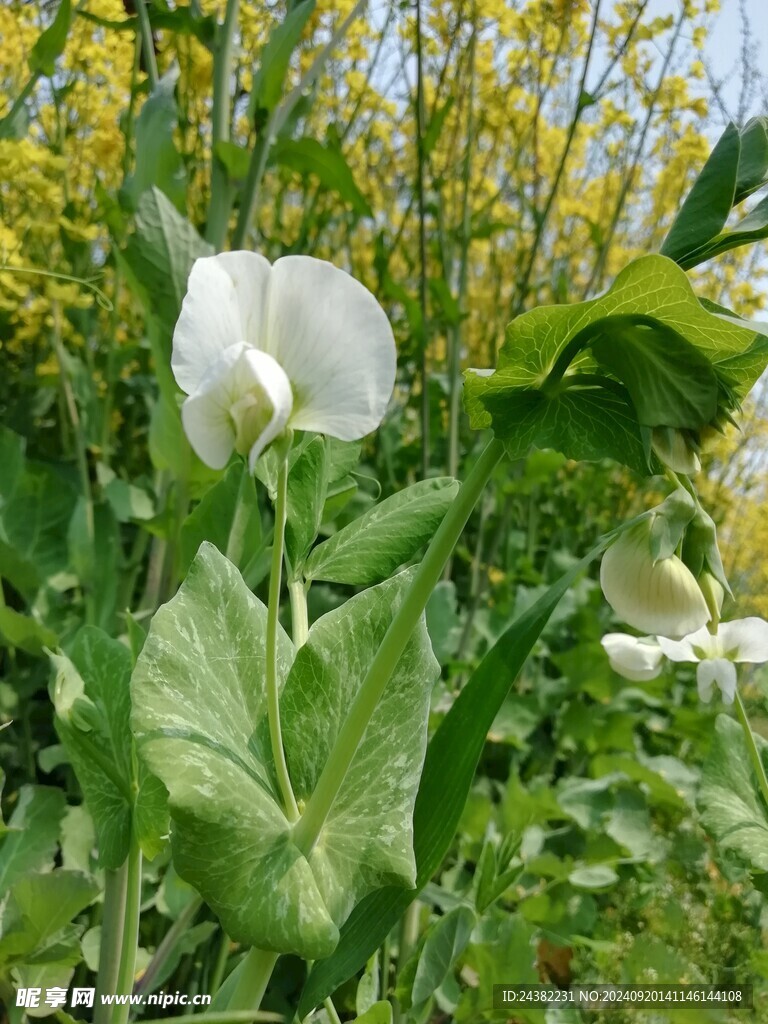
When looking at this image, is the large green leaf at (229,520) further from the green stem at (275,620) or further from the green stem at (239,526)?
the green stem at (275,620)

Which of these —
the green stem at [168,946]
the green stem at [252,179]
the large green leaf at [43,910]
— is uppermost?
the green stem at [252,179]

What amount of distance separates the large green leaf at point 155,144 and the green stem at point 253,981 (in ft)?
2.03

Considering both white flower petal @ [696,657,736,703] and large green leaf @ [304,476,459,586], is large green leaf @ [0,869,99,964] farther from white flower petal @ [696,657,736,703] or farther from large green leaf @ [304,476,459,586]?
white flower petal @ [696,657,736,703]

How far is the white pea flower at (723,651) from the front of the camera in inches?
19.9

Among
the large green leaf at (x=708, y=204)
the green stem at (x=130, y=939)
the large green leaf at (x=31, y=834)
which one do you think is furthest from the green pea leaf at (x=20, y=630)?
the large green leaf at (x=708, y=204)

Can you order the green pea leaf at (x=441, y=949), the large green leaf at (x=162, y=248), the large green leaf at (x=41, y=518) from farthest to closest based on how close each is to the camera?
the large green leaf at (x=41, y=518), the large green leaf at (x=162, y=248), the green pea leaf at (x=441, y=949)

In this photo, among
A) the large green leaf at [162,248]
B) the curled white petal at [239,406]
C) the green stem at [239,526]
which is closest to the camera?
the curled white petal at [239,406]

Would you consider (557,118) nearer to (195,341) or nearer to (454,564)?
(454,564)

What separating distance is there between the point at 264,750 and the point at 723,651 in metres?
0.36

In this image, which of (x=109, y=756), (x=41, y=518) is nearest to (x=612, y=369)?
(x=109, y=756)

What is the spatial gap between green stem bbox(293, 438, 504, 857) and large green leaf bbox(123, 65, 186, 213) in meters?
0.55

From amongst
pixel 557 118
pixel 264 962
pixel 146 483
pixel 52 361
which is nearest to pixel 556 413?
pixel 264 962

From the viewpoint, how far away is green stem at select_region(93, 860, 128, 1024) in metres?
0.42

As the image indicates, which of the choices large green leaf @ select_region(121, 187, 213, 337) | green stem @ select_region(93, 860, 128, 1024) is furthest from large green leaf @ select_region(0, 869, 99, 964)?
large green leaf @ select_region(121, 187, 213, 337)
